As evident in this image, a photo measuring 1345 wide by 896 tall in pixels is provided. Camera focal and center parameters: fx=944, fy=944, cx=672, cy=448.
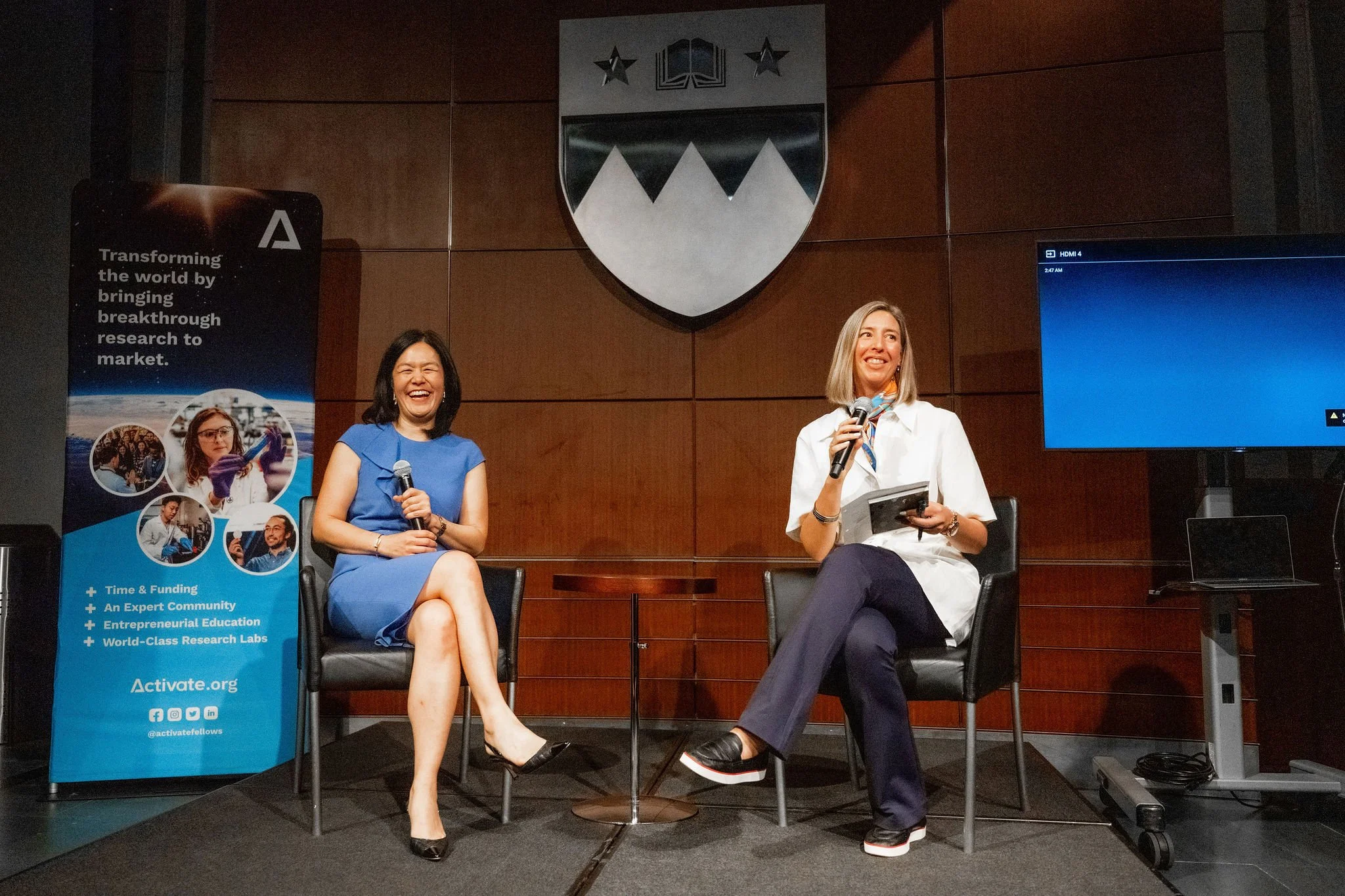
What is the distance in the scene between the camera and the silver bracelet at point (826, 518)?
268 cm

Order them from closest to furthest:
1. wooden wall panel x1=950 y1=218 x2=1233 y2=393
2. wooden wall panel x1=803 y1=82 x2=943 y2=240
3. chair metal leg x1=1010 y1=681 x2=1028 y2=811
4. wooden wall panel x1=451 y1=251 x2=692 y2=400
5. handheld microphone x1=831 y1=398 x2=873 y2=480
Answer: handheld microphone x1=831 y1=398 x2=873 y2=480 < chair metal leg x1=1010 y1=681 x2=1028 y2=811 < wooden wall panel x1=950 y1=218 x2=1233 y2=393 < wooden wall panel x1=803 y1=82 x2=943 y2=240 < wooden wall panel x1=451 y1=251 x2=692 y2=400

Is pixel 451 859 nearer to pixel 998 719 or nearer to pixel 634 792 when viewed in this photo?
pixel 634 792

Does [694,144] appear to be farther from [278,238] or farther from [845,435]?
[845,435]

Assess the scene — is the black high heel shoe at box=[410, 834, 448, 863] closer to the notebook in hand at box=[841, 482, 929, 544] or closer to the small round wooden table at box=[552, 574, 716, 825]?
the small round wooden table at box=[552, 574, 716, 825]

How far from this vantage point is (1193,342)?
319 centimetres

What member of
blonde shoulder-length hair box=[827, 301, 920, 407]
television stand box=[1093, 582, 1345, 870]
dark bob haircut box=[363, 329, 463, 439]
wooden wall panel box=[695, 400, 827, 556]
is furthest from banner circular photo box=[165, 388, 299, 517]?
television stand box=[1093, 582, 1345, 870]

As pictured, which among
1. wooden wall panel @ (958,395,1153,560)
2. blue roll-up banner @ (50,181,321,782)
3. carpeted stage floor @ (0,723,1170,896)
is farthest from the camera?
wooden wall panel @ (958,395,1153,560)

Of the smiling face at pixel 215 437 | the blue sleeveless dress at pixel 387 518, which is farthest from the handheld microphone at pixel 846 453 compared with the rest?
the smiling face at pixel 215 437

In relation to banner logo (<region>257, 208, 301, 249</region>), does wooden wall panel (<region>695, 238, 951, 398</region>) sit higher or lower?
lower

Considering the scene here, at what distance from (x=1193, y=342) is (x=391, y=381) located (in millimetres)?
2656

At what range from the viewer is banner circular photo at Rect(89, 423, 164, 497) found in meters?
3.26

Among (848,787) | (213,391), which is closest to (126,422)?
(213,391)

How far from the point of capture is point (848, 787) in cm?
294

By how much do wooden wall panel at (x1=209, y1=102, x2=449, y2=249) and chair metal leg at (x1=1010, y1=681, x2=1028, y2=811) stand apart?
2.86m
